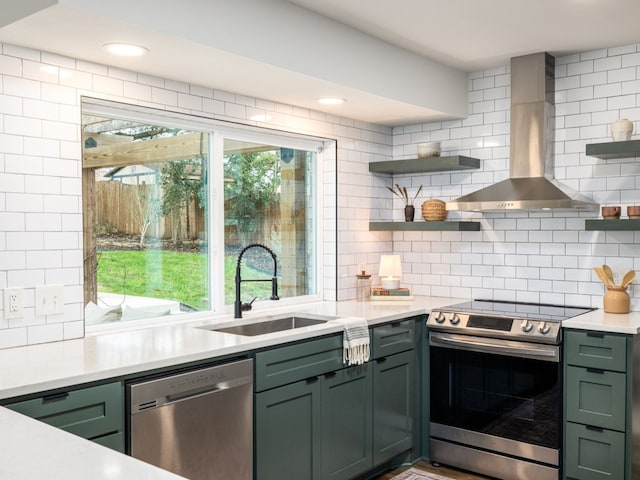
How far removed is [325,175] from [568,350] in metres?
1.98

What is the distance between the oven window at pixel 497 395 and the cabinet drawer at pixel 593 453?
9 cm

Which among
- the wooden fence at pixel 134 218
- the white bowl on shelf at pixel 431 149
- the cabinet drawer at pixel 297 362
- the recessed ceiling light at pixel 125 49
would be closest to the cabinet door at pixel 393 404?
the cabinet drawer at pixel 297 362

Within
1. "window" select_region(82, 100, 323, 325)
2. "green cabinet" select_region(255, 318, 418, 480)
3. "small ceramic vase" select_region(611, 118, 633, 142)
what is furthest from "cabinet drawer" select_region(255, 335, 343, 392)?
"small ceramic vase" select_region(611, 118, 633, 142)

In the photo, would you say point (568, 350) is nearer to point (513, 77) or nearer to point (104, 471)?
point (513, 77)

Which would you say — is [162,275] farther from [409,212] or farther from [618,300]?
[618,300]

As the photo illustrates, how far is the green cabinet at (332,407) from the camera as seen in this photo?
302cm

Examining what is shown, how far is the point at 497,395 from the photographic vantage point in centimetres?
378

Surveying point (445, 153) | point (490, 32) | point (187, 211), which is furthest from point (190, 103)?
point (445, 153)

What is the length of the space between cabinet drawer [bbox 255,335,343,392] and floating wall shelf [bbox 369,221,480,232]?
1.32 metres

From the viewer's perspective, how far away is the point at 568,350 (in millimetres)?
3506

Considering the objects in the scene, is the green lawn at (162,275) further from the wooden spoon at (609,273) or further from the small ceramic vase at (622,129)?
the small ceramic vase at (622,129)

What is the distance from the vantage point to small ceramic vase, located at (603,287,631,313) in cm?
Answer: 377

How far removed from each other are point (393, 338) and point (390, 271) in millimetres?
803

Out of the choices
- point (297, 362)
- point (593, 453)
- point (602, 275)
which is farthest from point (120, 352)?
point (602, 275)
